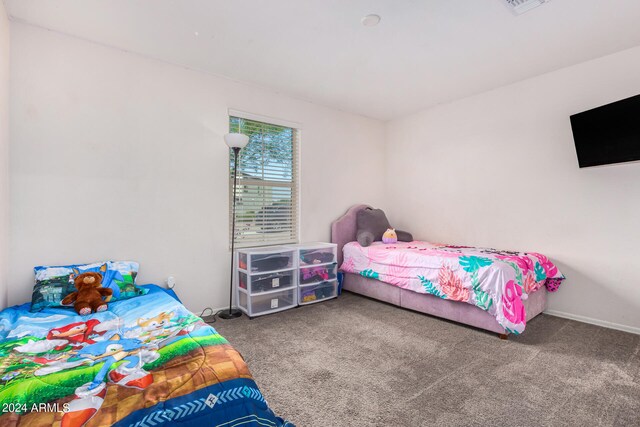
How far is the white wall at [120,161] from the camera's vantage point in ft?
7.78

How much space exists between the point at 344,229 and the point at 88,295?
114 inches

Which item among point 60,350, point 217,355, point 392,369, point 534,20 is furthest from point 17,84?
point 534,20

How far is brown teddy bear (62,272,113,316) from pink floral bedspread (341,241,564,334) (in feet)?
8.74

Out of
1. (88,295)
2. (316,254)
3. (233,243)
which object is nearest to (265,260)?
(233,243)

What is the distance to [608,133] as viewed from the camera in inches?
106

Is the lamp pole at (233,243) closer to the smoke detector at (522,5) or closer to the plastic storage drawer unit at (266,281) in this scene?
the plastic storage drawer unit at (266,281)

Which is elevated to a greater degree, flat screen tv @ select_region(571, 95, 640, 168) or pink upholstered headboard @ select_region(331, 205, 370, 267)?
flat screen tv @ select_region(571, 95, 640, 168)

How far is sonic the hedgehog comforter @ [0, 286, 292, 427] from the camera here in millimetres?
952

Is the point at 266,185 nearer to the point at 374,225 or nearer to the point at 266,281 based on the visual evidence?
the point at 266,281

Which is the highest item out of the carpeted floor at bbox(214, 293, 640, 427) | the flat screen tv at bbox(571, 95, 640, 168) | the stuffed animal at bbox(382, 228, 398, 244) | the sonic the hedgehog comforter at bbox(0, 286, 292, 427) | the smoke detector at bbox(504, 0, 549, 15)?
the smoke detector at bbox(504, 0, 549, 15)

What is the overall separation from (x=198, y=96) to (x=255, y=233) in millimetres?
1593

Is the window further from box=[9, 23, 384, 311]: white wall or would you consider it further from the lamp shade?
the lamp shade

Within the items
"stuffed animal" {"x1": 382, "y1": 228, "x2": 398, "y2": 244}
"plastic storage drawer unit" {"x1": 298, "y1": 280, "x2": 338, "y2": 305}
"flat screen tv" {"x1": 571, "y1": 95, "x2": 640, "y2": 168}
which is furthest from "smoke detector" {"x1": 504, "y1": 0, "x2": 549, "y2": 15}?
"plastic storage drawer unit" {"x1": 298, "y1": 280, "x2": 338, "y2": 305}

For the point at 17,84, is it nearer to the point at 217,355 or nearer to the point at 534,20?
the point at 217,355
